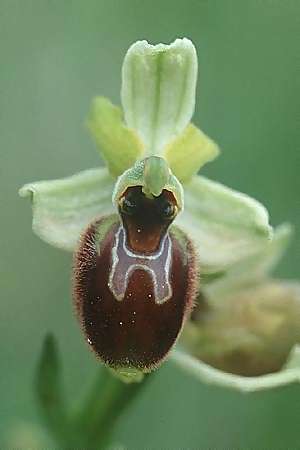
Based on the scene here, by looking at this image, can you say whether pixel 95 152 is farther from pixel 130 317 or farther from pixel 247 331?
pixel 130 317

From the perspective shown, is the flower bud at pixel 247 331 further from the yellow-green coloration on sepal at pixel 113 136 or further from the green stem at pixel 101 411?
the yellow-green coloration on sepal at pixel 113 136

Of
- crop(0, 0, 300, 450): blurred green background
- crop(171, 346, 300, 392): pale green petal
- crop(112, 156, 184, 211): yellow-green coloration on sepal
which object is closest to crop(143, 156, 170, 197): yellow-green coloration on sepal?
crop(112, 156, 184, 211): yellow-green coloration on sepal

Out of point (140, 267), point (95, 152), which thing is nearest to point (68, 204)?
point (140, 267)

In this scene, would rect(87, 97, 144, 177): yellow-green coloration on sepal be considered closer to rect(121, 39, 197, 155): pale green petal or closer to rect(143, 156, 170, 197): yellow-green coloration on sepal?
rect(121, 39, 197, 155): pale green petal

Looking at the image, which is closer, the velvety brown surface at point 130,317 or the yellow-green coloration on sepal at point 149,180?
the velvety brown surface at point 130,317

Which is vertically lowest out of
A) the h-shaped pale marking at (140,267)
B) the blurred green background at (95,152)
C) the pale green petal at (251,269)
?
the blurred green background at (95,152)

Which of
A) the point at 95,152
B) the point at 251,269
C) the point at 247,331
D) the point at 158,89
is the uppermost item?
the point at 158,89

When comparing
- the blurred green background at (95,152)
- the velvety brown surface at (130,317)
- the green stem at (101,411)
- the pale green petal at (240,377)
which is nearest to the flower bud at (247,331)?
the pale green petal at (240,377)
